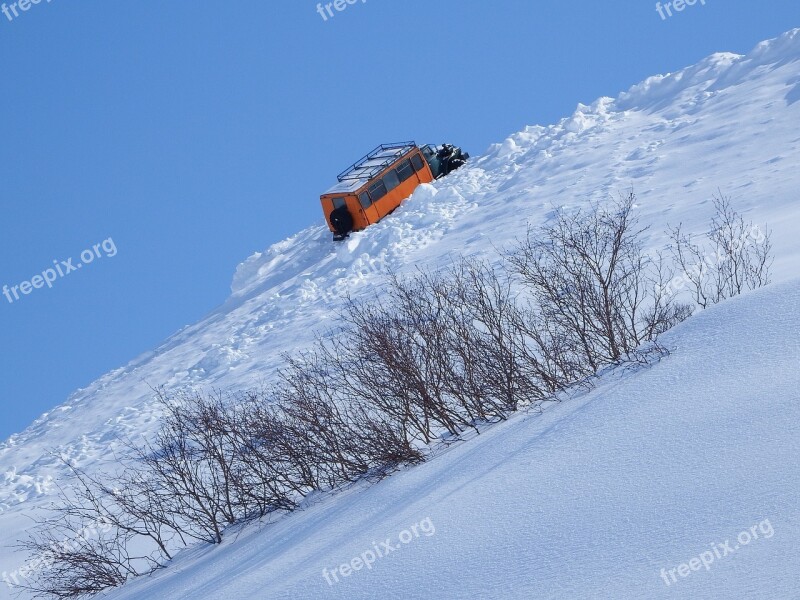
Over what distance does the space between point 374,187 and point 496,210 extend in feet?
13.6

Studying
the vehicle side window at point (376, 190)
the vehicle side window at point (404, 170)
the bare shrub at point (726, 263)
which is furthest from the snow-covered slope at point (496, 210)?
the vehicle side window at point (376, 190)

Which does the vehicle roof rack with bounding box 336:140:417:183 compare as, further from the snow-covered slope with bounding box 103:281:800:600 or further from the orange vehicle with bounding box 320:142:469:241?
the snow-covered slope with bounding box 103:281:800:600

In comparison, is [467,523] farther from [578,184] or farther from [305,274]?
[305,274]

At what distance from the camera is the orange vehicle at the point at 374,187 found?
31750 mm

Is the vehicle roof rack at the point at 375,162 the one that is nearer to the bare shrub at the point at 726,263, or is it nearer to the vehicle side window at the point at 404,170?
the vehicle side window at the point at 404,170

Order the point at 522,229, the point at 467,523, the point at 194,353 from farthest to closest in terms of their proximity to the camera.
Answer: the point at 194,353
the point at 522,229
the point at 467,523

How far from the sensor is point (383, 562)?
10281mm

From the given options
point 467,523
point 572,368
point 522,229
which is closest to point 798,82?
point 522,229

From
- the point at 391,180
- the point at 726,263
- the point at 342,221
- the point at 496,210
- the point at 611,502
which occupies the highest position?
the point at 391,180

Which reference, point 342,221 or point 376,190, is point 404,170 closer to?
point 376,190

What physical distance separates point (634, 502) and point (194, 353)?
23.8 m

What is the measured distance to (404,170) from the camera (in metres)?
32.8

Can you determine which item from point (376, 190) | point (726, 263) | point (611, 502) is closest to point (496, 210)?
point (376, 190)

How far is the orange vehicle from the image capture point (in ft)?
104
